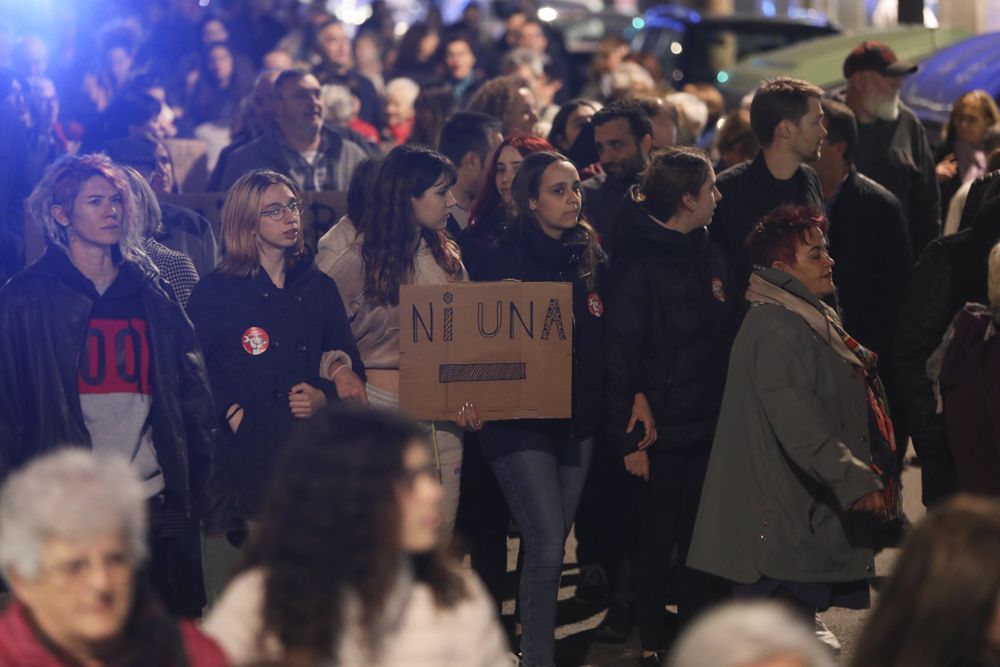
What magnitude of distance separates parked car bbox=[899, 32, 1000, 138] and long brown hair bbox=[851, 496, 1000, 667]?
969 cm

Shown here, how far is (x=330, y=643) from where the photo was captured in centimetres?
400

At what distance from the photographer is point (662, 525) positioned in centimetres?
759

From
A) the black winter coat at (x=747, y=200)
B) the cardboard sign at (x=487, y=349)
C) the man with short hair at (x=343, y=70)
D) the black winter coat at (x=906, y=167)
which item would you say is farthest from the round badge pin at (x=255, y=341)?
the man with short hair at (x=343, y=70)

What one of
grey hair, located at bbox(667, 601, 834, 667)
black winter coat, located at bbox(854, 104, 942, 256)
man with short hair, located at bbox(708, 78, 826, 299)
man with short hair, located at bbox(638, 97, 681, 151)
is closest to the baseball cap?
black winter coat, located at bbox(854, 104, 942, 256)

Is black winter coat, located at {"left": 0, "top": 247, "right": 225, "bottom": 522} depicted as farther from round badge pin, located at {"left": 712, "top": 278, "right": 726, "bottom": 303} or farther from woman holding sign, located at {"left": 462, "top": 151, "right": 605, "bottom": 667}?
round badge pin, located at {"left": 712, "top": 278, "right": 726, "bottom": 303}

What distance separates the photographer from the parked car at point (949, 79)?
13586 mm

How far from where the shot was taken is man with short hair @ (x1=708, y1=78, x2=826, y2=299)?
8391 mm

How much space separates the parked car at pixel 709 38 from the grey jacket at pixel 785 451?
42.3 feet

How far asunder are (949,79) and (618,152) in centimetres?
568

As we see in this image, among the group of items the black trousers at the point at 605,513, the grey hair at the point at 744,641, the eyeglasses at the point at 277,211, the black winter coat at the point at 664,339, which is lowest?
the black trousers at the point at 605,513

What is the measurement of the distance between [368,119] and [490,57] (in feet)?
12.6

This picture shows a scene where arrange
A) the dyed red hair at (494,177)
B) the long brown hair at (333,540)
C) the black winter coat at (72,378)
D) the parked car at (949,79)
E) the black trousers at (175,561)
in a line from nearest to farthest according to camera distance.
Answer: the long brown hair at (333,540)
the black winter coat at (72,378)
the black trousers at (175,561)
the dyed red hair at (494,177)
the parked car at (949,79)

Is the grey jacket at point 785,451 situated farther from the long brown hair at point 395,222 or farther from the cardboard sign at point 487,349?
the long brown hair at point 395,222

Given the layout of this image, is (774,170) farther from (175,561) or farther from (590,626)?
(175,561)
